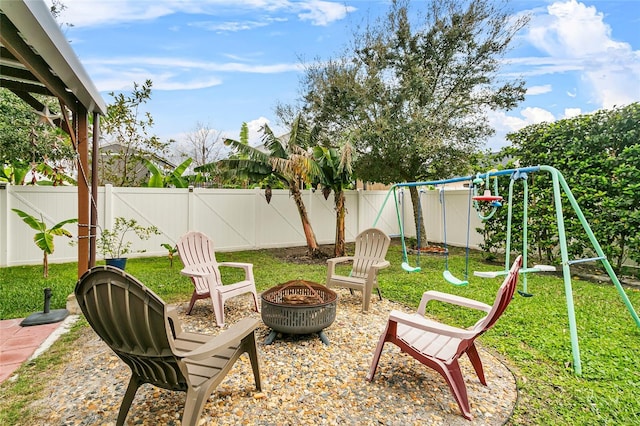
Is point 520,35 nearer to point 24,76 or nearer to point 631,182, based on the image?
point 631,182

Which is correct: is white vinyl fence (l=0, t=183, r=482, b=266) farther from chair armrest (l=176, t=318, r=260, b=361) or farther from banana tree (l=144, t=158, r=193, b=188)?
chair armrest (l=176, t=318, r=260, b=361)

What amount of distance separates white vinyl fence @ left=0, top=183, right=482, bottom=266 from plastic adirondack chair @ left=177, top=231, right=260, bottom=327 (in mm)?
3786

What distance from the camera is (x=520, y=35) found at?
395 inches

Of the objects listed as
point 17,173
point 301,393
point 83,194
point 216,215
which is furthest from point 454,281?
point 17,173

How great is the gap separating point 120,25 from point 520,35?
34.1 ft

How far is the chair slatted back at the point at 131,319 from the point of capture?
201 cm

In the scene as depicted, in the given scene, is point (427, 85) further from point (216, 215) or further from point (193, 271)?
point (193, 271)

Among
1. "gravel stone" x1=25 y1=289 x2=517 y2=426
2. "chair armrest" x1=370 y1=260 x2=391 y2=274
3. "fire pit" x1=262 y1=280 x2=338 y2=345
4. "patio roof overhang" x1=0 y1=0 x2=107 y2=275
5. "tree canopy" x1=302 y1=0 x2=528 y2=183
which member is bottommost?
"gravel stone" x1=25 y1=289 x2=517 y2=426

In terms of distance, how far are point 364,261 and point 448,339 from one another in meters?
2.70

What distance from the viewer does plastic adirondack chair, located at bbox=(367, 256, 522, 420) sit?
99.8 inches

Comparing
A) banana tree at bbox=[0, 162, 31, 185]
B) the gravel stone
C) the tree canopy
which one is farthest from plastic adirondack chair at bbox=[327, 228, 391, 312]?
banana tree at bbox=[0, 162, 31, 185]

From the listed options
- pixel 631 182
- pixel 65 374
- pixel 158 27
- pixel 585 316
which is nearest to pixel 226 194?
pixel 158 27

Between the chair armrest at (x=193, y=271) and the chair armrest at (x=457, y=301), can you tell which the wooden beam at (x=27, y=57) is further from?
the chair armrest at (x=457, y=301)

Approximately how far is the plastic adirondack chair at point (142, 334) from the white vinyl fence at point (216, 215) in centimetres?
567
